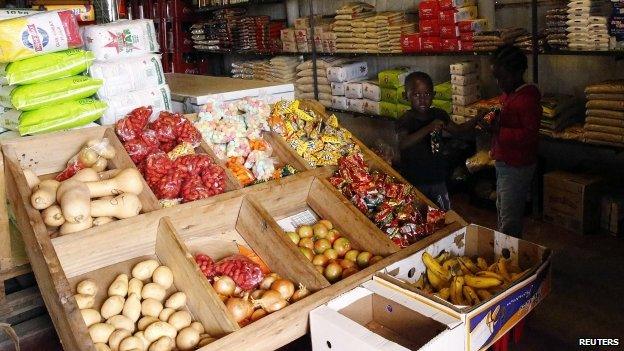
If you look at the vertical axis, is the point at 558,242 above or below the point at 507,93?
below

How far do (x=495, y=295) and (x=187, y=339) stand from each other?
103cm

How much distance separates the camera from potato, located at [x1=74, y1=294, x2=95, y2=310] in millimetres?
1860

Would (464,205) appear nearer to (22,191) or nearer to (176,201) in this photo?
(176,201)

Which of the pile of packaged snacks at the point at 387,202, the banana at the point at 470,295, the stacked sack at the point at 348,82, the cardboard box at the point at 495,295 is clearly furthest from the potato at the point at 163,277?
the stacked sack at the point at 348,82

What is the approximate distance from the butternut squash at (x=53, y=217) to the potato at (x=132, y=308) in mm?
369

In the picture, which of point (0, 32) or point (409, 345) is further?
point (0, 32)

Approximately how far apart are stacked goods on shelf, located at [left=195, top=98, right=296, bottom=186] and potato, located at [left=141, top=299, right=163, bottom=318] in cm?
78

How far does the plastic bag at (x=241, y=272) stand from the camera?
2074mm

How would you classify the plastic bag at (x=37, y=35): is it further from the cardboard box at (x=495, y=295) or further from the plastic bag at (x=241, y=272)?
the cardboard box at (x=495, y=295)

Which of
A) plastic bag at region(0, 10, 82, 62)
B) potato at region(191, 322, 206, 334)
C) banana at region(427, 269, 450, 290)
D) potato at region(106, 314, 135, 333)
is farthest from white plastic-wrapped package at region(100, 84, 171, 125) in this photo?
banana at region(427, 269, 450, 290)

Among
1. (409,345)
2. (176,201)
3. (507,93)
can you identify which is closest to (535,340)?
(409,345)

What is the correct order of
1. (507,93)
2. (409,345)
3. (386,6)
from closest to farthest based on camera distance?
(409,345) < (507,93) < (386,6)

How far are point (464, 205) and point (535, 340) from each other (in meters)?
2.34

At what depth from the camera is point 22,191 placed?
202 cm
